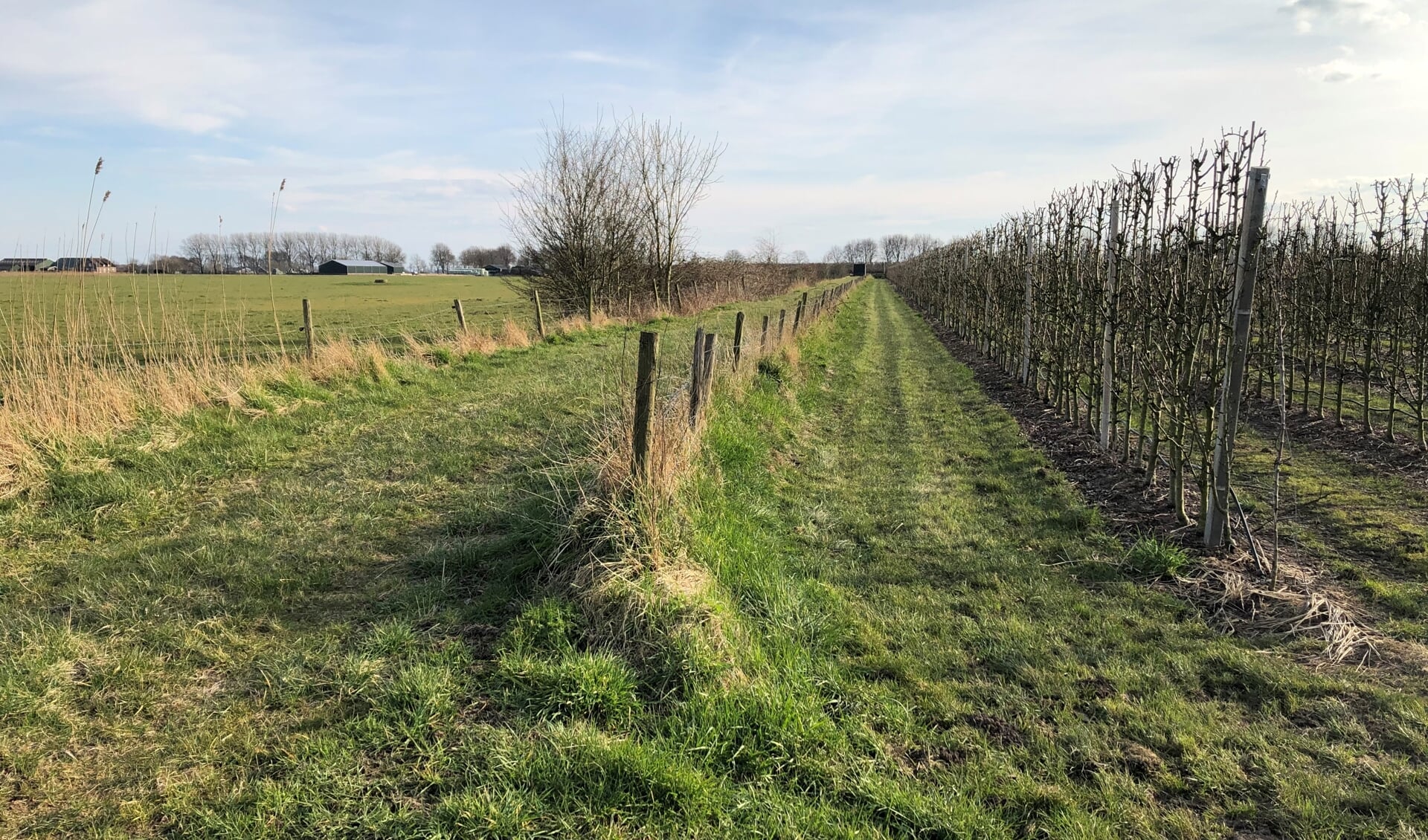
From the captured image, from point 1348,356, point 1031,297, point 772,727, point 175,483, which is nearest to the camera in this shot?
point 772,727

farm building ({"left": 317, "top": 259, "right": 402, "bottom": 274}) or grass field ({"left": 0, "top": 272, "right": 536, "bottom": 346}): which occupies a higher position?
farm building ({"left": 317, "top": 259, "right": 402, "bottom": 274})

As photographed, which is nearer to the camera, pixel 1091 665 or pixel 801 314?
pixel 1091 665

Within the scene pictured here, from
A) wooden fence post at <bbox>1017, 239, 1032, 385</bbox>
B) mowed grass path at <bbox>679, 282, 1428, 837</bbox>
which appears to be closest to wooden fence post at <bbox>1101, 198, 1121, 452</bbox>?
mowed grass path at <bbox>679, 282, 1428, 837</bbox>

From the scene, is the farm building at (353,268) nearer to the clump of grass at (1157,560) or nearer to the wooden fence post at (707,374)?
the wooden fence post at (707,374)

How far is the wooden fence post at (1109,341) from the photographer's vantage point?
22.1ft

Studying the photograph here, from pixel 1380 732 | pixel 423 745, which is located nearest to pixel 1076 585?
pixel 1380 732

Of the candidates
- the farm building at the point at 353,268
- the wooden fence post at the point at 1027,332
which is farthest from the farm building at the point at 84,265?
the farm building at the point at 353,268

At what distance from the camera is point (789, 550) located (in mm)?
4734

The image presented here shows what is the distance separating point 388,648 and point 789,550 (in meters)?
2.58

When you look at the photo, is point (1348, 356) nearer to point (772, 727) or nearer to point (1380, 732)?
point (1380, 732)

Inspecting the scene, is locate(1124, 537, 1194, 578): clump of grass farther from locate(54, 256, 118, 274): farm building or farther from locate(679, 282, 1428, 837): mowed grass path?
locate(54, 256, 118, 274): farm building

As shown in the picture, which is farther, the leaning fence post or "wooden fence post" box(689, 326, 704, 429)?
"wooden fence post" box(689, 326, 704, 429)

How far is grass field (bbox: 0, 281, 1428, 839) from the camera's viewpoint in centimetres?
235

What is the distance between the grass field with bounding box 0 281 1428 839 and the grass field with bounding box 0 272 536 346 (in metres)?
2.23
